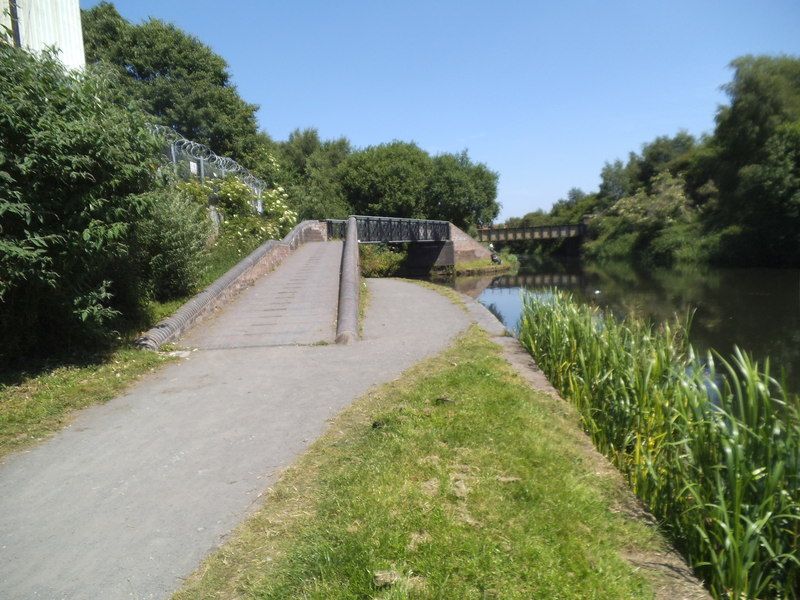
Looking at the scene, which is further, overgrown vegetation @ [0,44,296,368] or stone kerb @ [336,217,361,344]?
stone kerb @ [336,217,361,344]

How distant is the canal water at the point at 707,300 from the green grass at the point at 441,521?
88.4 inches

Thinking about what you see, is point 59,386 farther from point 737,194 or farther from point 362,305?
point 737,194

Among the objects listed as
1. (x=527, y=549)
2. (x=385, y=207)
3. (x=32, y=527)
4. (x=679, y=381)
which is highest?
(x=385, y=207)

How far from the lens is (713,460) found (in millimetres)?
3602

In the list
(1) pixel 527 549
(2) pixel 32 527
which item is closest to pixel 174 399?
(2) pixel 32 527

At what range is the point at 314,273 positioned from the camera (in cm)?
1466

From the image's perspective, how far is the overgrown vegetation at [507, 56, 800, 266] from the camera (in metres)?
30.5

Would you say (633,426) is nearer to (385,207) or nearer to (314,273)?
(314,273)

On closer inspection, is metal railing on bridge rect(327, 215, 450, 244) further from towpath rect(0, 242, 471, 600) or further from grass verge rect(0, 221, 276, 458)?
grass verge rect(0, 221, 276, 458)

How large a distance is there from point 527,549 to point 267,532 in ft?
4.58

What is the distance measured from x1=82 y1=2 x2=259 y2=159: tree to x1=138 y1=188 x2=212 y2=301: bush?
2343 centimetres

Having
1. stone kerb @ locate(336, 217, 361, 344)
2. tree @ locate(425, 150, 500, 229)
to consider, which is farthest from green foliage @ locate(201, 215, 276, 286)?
tree @ locate(425, 150, 500, 229)

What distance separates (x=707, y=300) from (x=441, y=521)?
66.8ft

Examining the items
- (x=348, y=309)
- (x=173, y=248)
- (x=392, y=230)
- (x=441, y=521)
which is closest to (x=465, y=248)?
(x=392, y=230)
